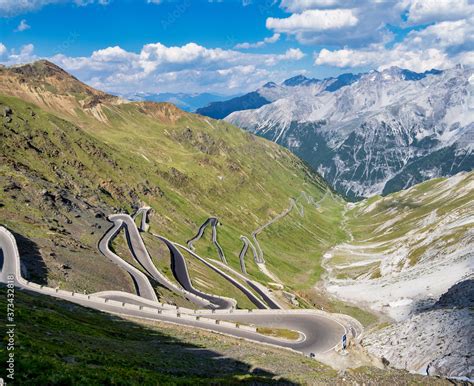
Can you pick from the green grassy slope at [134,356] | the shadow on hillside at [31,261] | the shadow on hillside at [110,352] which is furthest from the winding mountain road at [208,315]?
the shadow on hillside at [110,352]

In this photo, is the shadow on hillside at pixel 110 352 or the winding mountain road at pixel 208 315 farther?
the winding mountain road at pixel 208 315

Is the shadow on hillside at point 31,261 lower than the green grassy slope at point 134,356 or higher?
higher

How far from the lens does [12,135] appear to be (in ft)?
573

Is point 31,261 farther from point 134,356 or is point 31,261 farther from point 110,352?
point 134,356

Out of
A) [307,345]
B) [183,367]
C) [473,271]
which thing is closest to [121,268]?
[307,345]

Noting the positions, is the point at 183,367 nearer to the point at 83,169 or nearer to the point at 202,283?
the point at 202,283

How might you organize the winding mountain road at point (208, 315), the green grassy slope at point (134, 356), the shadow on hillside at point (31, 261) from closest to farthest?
the green grassy slope at point (134, 356) < the winding mountain road at point (208, 315) < the shadow on hillside at point (31, 261)

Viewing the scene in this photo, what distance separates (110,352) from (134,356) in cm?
250

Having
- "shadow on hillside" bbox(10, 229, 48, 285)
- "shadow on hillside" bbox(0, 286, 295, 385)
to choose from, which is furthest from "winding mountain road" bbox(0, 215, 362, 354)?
"shadow on hillside" bbox(0, 286, 295, 385)

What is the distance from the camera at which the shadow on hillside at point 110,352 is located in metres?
29.5

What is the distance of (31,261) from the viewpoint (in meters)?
83.9

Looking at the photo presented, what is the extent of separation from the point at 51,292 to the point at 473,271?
10918 centimetres

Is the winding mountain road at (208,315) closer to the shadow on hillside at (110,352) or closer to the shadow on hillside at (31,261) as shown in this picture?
the shadow on hillside at (31,261)

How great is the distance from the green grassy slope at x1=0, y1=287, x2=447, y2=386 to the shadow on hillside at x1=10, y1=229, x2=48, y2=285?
16498 millimetres
